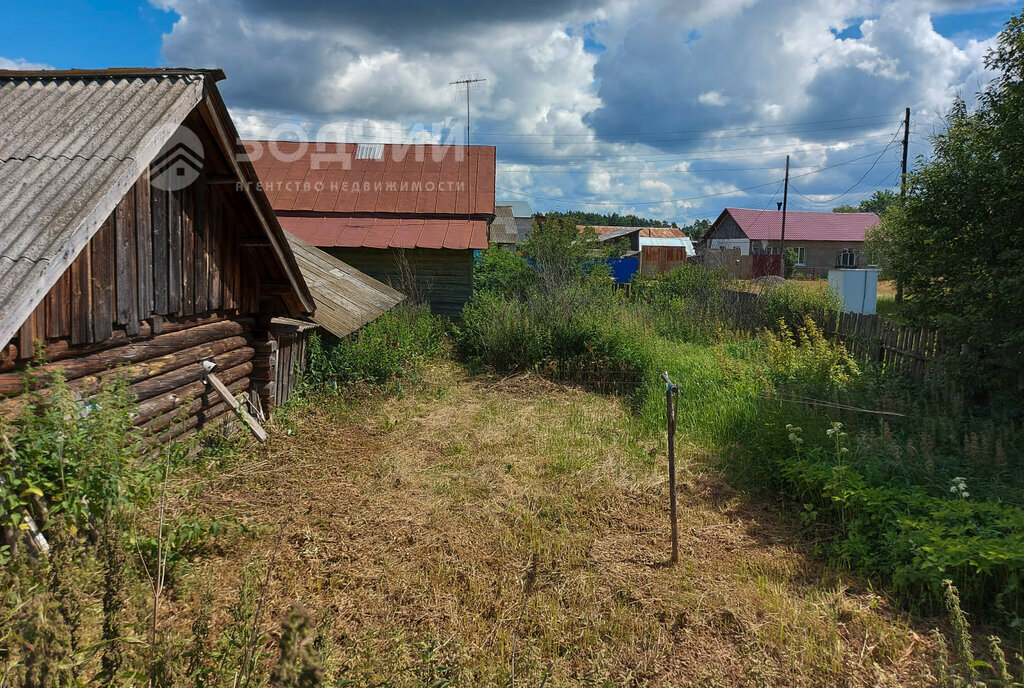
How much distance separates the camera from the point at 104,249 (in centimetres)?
474

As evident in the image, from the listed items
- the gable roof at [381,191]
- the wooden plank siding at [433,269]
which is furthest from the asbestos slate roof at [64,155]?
the wooden plank siding at [433,269]

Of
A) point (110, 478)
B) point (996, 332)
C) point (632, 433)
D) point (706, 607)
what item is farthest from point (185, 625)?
point (996, 332)

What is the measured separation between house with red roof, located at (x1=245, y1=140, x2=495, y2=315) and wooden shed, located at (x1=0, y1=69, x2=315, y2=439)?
7397 mm

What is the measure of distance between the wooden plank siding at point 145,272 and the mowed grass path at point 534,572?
64.2 inches

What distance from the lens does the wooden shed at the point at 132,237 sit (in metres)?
4.02

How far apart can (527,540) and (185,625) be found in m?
2.55

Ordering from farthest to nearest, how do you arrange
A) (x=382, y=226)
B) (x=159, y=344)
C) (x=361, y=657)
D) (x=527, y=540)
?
(x=382, y=226) → (x=159, y=344) → (x=527, y=540) → (x=361, y=657)

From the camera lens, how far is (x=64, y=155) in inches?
179

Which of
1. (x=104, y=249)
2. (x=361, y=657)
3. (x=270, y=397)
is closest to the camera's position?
(x=361, y=657)

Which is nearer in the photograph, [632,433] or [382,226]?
[632,433]

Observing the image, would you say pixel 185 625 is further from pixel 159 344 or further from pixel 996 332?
pixel 996 332

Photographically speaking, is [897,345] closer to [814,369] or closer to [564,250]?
[814,369]

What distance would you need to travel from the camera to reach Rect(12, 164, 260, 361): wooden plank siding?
14.5ft

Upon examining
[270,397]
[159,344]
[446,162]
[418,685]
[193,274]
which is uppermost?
[446,162]
